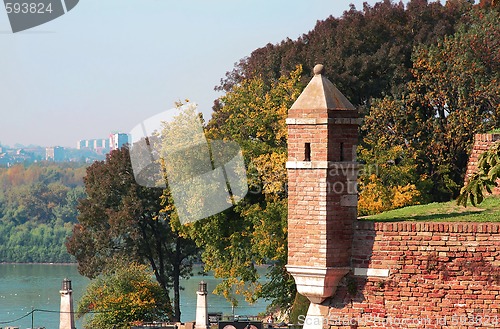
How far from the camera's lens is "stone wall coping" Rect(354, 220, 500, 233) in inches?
531

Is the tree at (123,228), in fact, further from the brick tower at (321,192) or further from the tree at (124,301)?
the brick tower at (321,192)

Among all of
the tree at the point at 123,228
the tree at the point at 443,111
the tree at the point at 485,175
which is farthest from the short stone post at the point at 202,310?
the tree at the point at 485,175

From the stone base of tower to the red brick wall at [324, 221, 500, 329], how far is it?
0.13m

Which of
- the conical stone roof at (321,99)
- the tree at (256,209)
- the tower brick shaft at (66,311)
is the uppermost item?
the conical stone roof at (321,99)

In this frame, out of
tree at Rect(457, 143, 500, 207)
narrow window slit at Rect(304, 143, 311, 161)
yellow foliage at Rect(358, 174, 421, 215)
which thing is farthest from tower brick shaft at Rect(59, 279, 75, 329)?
tree at Rect(457, 143, 500, 207)

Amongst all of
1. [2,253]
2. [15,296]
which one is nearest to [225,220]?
[15,296]

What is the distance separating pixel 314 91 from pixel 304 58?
25.9 m

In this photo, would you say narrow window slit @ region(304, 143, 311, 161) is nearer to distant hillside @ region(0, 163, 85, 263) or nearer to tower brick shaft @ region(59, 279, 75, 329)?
tower brick shaft @ region(59, 279, 75, 329)

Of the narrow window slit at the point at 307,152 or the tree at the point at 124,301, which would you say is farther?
the tree at the point at 124,301

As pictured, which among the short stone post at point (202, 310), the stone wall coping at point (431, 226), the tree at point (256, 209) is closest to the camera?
the stone wall coping at point (431, 226)

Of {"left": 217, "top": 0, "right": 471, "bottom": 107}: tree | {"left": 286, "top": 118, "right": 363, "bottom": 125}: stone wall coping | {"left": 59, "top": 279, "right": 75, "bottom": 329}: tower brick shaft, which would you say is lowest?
{"left": 59, "top": 279, "right": 75, "bottom": 329}: tower brick shaft

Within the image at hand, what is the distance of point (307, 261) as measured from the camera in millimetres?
14008

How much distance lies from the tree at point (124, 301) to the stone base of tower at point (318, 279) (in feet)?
74.8

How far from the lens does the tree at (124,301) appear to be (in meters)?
36.7
